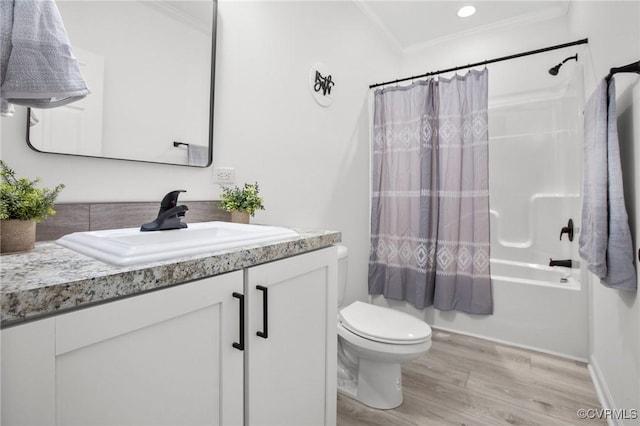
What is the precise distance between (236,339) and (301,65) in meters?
1.67

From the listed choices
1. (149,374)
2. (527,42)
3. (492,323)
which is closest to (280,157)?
(149,374)

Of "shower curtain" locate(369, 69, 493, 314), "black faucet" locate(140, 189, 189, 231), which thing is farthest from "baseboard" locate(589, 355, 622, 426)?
"black faucet" locate(140, 189, 189, 231)

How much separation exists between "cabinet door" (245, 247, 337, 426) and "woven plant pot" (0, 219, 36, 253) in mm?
551

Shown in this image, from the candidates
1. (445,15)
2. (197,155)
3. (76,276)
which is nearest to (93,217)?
(197,155)

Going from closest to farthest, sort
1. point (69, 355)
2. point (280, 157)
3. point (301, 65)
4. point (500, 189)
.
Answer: point (69, 355) < point (280, 157) < point (301, 65) < point (500, 189)

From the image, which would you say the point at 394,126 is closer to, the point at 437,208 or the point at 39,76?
the point at 437,208

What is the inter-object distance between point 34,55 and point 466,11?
287 centimetres

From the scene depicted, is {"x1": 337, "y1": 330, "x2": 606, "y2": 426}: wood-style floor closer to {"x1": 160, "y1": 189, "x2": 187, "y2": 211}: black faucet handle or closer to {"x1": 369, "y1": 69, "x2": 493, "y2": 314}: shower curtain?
{"x1": 369, "y1": 69, "x2": 493, "y2": 314}: shower curtain

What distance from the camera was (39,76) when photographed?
2.34ft

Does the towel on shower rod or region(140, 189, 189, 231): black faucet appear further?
the towel on shower rod

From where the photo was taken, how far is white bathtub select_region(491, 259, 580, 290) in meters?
2.21

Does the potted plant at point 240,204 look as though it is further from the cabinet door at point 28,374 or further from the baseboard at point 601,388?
the baseboard at point 601,388

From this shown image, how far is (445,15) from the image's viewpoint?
8.40 feet

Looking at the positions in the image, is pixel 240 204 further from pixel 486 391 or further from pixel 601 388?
pixel 601 388
